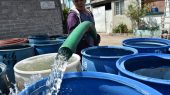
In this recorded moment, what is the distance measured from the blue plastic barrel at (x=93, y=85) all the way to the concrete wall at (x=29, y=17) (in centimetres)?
470

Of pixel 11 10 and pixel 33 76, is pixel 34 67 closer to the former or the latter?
pixel 33 76

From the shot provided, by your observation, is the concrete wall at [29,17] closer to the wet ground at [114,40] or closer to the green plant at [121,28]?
the wet ground at [114,40]

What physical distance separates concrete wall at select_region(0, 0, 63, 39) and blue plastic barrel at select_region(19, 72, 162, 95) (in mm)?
4696

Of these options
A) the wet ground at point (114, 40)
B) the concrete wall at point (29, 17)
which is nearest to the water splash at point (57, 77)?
the concrete wall at point (29, 17)

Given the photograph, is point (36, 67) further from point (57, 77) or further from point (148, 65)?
point (148, 65)

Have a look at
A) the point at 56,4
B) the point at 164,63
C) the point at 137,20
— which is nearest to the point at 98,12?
the point at 137,20

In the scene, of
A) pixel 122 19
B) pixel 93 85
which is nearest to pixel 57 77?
pixel 93 85

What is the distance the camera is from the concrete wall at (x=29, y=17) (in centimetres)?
581

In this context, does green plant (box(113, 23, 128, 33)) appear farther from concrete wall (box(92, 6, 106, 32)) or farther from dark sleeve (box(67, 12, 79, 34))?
dark sleeve (box(67, 12, 79, 34))

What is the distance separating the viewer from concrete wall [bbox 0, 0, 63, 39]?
5.81 meters

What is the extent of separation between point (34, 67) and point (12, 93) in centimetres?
34

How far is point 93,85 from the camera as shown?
147cm

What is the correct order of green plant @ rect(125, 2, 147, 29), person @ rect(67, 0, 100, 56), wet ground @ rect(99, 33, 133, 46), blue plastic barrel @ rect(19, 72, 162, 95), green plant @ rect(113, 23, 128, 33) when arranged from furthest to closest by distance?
green plant @ rect(113, 23, 128, 33) < green plant @ rect(125, 2, 147, 29) < wet ground @ rect(99, 33, 133, 46) < person @ rect(67, 0, 100, 56) < blue plastic barrel @ rect(19, 72, 162, 95)

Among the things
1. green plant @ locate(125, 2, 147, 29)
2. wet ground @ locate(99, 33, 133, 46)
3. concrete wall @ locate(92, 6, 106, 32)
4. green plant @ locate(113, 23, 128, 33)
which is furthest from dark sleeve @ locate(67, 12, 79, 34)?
concrete wall @ locate(92, 6, 106, 32)
